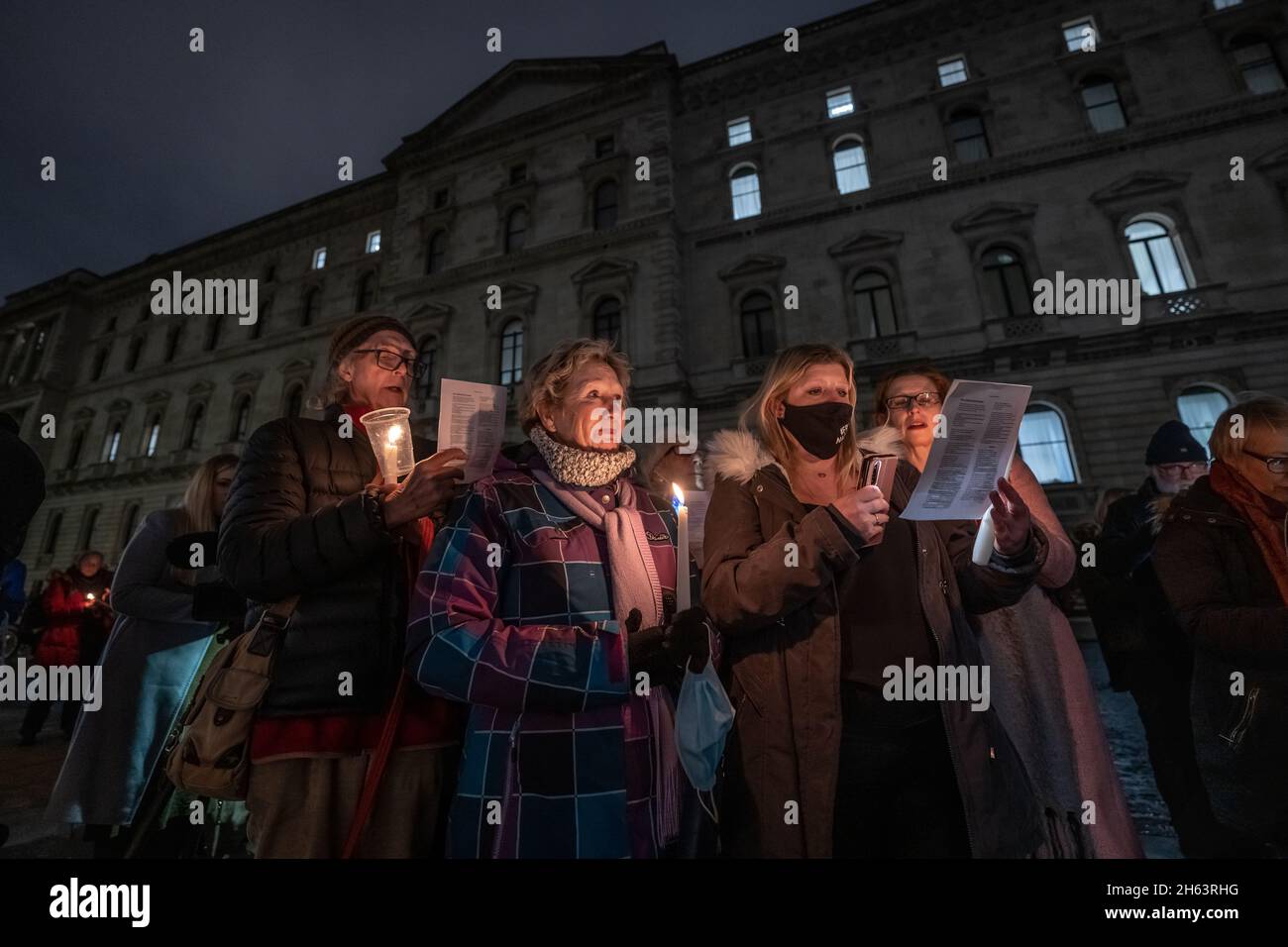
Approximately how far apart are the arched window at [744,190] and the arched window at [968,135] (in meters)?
5.28

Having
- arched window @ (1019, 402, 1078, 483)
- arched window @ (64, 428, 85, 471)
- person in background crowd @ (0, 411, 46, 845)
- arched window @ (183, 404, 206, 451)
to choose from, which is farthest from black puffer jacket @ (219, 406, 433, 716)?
arched window @ (64, 428, 85, 471)

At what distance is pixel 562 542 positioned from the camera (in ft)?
5.47

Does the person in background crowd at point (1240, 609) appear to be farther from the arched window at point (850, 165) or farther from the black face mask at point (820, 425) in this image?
the arched window at point (850, 165)

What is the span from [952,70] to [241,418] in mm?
27591

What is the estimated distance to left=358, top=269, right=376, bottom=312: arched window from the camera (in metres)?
20.8

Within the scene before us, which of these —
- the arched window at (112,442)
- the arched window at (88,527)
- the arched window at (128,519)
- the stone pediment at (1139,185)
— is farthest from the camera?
the arched window at (112,442)

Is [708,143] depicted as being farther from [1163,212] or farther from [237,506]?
[237,506]

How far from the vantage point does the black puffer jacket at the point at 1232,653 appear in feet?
6.61

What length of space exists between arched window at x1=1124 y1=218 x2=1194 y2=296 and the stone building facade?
0.07m

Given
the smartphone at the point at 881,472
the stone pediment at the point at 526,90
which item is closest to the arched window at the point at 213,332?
the stone pediment at the point at 526,90

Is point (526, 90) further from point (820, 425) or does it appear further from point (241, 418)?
point (820, 425)

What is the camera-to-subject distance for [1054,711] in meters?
2.20

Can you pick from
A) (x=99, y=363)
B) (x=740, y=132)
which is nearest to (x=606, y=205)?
(x=740, y=132)

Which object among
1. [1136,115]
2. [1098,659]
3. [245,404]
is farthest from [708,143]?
[245,404]
